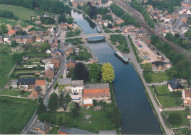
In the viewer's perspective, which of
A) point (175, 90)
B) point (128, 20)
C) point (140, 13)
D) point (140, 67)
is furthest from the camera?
point (140, 13)

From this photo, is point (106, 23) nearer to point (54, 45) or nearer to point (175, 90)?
point (54, 45)

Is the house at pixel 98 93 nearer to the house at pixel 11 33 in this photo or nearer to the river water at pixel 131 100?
the river water at pixel 131 100

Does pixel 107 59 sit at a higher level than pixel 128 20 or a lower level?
lower

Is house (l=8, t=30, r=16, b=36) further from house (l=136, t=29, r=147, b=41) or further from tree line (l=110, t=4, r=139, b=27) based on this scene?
house (l=136, t=29, r=147, b=41)

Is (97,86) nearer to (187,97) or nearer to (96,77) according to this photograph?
(96,77)

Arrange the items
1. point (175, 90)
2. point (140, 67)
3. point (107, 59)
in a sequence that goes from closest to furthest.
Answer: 1. point (175, 90)
2. point (140, 67)
3. point (107, 59)

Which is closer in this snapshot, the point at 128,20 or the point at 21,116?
the point at 21,116

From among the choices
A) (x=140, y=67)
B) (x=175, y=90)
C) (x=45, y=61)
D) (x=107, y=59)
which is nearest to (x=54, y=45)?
(x=45, y=61)

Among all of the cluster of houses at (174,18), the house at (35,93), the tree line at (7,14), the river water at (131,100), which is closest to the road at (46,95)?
the house at (35,93)
